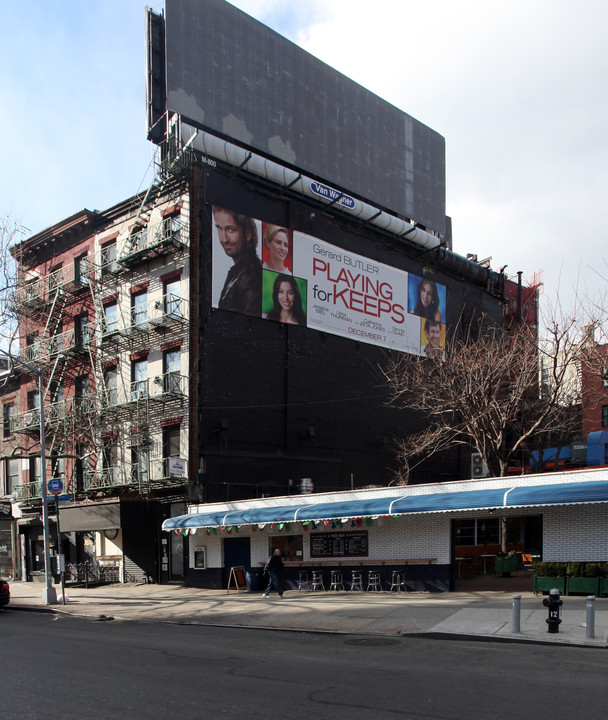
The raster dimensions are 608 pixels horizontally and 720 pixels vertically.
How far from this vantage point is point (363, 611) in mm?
17469

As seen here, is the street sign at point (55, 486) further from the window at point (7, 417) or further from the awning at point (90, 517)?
the window at point (7, 417)

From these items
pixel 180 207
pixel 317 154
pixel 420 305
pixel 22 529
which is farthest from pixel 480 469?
pixel 22 529

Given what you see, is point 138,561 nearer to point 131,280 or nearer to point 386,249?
point 131,280

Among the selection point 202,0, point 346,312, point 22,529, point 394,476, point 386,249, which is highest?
point 202,0

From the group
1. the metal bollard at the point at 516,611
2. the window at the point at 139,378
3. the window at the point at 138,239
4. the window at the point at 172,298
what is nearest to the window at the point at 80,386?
the window at the point at 139,378

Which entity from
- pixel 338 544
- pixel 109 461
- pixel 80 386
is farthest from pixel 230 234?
pixel 338 544

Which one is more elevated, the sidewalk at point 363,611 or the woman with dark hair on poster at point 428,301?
the woman with dark hair on poster at point 428,301

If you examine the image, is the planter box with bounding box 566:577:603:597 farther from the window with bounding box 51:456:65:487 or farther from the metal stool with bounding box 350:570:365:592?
the window with bounding box 51:456:65:487

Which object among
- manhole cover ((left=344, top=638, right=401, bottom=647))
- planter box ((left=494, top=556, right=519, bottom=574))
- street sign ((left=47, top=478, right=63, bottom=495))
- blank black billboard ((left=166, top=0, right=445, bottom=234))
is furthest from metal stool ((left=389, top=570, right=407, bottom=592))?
blank black billboard ((left=166, top=0, right=445, bottom=234))

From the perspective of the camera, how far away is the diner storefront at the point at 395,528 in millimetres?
18203

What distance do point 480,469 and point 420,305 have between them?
42.9 feet

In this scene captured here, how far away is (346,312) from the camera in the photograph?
35.5m

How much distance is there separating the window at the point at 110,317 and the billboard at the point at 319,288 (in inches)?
233

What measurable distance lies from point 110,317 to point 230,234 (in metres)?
7.36
